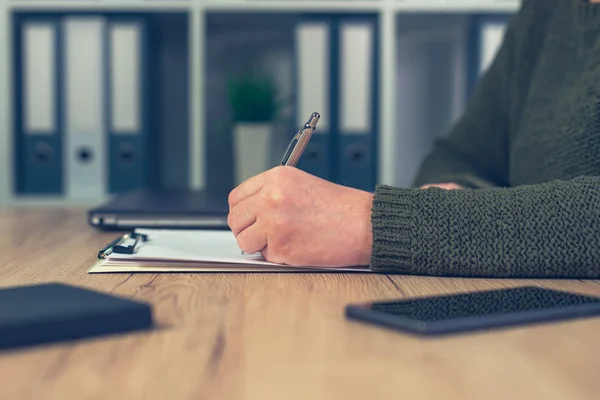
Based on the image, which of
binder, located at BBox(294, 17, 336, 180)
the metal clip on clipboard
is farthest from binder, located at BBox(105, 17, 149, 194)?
the metal clip on clipboard

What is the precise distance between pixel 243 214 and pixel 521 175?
56cm

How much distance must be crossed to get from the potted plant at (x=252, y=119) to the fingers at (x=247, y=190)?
1308mm

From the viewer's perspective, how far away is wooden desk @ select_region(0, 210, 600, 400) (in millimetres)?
380

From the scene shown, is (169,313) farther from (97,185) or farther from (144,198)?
(97,185)

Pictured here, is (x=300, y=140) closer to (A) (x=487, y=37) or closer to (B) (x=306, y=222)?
(B) (x=306, y=222)

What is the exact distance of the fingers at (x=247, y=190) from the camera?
0.77m

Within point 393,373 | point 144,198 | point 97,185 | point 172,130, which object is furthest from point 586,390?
point 172,130

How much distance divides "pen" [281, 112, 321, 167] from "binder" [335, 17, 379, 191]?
1.15 metres

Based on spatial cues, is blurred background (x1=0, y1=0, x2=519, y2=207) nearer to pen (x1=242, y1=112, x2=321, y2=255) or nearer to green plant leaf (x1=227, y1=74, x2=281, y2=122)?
green plant leaf (x1=227, y1=74, x2=281, y2=122)

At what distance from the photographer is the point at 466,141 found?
142 centimetres

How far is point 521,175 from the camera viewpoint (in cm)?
119

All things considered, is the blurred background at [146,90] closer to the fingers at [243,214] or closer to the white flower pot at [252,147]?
the white flower pot at [252,147]

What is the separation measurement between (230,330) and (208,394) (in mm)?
130

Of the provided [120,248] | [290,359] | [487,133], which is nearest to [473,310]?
[290,359]
